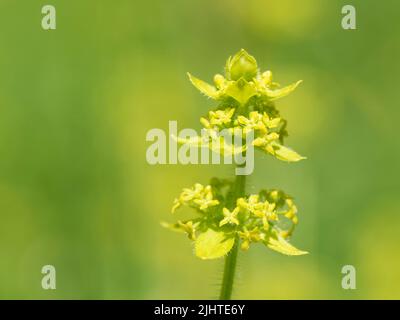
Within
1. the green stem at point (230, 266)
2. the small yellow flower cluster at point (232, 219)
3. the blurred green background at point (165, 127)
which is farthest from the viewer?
the blurred green background at point (165, 127)

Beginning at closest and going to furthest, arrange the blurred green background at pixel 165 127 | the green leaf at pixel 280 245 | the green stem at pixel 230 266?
the green stem at pixel 230 266, the green leaf at pixel 280 245, the blurred green background at pixel 165 127

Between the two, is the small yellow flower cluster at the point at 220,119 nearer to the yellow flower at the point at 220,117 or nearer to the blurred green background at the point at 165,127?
the yellow flower at the point at 220,117

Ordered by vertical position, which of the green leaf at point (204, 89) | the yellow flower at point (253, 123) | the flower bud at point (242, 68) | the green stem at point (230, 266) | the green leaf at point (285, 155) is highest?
the flower bud at point (242, 68)

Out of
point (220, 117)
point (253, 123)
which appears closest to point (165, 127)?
point (220, 117)

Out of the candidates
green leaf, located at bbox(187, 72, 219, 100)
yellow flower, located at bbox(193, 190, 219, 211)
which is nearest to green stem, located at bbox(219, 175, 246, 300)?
yellow flower, located at bbox(193, 190, 219, 211)

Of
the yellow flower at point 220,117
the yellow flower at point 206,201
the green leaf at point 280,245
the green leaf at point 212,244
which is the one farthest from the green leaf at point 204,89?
the green leaf at point 280,245

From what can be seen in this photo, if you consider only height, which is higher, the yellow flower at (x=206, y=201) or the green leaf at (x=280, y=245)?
the yellow flower at (x=206, y=201)

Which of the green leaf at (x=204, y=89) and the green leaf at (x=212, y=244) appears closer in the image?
the green leaf at (x=212, y=244)
